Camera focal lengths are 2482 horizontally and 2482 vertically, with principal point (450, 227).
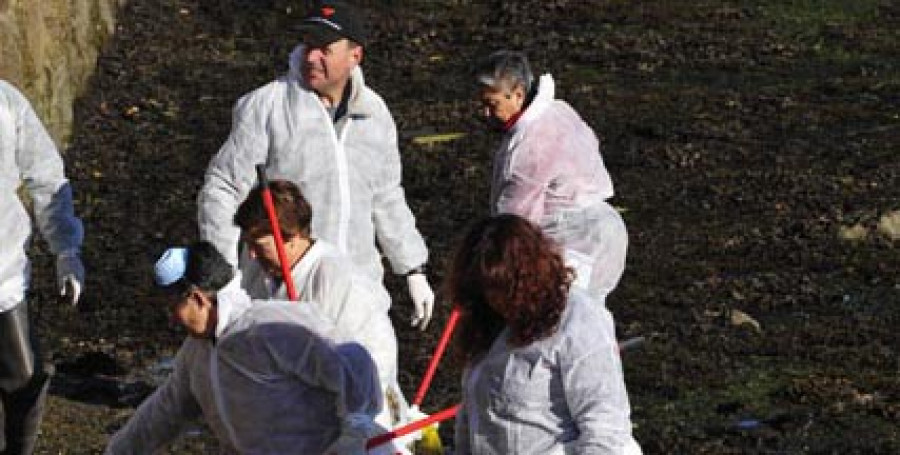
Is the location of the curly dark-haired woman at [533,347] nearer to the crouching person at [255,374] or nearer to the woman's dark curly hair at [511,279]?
the woman's dark curly hair at [511,279]

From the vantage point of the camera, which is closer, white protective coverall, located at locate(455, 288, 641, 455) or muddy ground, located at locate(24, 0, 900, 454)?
white protective coverall, located at locate(455, 288, 641, 455)

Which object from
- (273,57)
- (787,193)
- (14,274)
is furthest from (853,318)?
(273,57)

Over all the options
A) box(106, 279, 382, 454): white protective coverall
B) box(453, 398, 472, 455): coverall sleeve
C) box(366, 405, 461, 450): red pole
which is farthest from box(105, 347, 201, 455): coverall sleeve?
box(453, 398, 472, 455): coverall sleeve

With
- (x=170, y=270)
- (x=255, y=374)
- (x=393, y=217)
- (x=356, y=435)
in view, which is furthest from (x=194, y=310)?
(x=393, y=217)

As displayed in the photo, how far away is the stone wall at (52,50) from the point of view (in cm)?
1558

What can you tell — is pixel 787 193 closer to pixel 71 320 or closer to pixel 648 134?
pixel 648 134

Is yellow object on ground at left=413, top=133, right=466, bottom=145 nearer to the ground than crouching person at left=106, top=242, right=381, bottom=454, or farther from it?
nearer to the ground

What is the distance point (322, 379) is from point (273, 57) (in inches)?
495

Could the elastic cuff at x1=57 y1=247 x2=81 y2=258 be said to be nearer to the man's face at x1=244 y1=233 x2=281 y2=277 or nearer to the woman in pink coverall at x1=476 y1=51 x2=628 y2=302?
the woman in pink coverall at x1=476 y1=51 x2=628 y2=302

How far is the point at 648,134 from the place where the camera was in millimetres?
16469

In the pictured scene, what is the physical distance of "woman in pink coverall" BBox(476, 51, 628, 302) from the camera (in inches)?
342

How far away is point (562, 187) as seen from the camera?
29.1ft

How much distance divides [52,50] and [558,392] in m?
11.1

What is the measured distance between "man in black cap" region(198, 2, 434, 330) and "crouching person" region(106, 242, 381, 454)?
1519mm
